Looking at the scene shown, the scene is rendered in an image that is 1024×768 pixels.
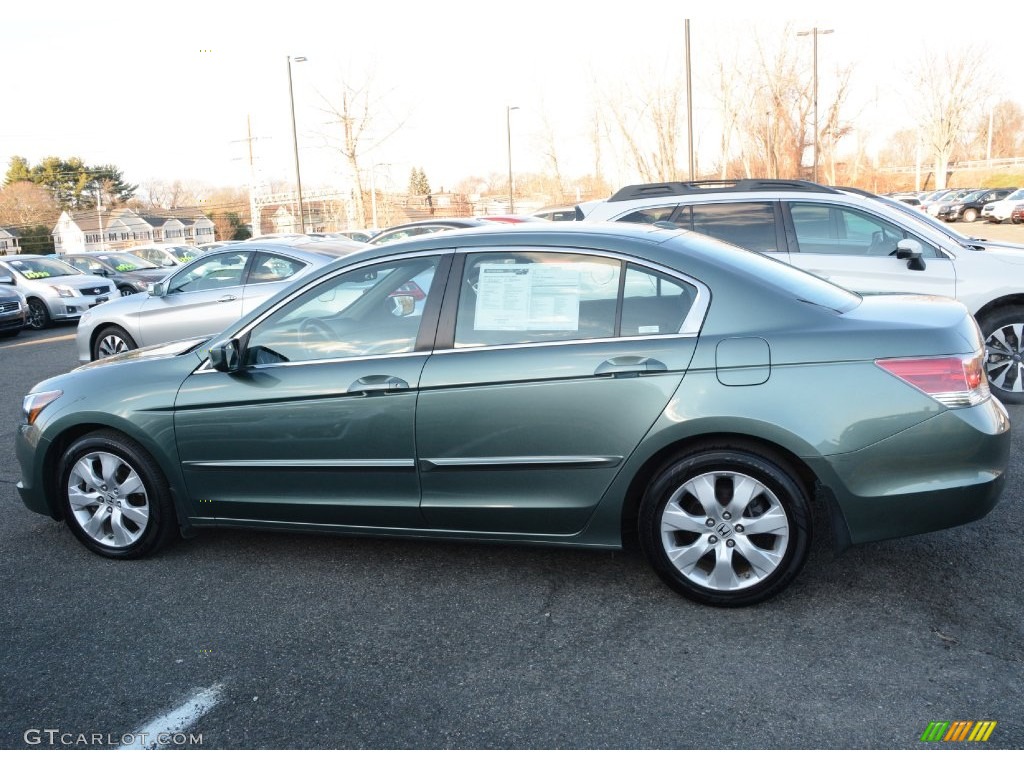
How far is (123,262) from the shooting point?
23172 millimetres

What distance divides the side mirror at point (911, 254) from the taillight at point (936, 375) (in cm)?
391

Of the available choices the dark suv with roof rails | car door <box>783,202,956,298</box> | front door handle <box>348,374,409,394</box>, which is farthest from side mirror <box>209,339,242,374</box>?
car door <box>783,202,956,298</box>

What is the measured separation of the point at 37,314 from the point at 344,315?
15.8 metres

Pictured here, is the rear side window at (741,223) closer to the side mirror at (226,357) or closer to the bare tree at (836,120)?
the side mirror at (226,357)

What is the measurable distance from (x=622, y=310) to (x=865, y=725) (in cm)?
185

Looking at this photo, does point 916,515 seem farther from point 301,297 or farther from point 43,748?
point 43,748

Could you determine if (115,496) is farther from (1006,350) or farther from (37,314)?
(37,314)

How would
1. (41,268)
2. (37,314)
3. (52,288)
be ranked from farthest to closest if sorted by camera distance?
(41,268), (52,288), (37,314)

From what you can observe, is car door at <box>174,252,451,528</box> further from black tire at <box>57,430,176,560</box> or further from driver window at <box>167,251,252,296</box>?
Result: driver window at <box>167,251,252,296</box>

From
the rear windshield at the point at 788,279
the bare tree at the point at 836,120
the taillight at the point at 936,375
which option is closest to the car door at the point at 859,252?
the rear windshield at the point at 788,279

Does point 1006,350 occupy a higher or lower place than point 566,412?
lower

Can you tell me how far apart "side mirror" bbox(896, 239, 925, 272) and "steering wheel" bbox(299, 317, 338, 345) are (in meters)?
4.92

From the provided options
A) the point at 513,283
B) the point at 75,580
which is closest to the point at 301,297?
the point at 513,283

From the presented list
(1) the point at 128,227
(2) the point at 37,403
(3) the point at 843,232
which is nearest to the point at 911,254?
(3) the point at 843,232
